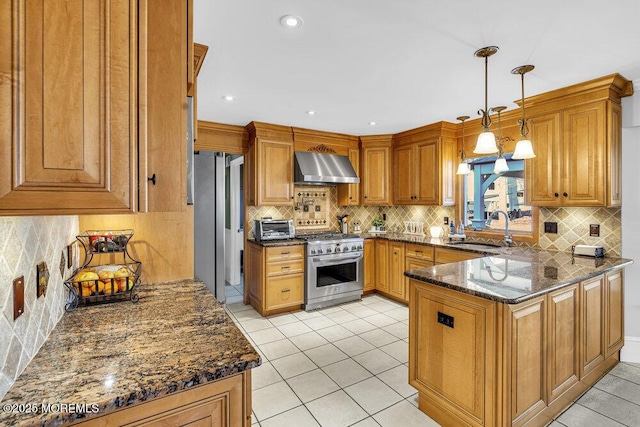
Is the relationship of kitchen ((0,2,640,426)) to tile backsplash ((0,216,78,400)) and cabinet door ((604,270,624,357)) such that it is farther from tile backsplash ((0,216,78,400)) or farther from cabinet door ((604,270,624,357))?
cabinet door ((604,270,624,357))

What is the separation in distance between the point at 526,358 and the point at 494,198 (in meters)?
2.66

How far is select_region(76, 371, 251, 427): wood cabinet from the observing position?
0.91 meters

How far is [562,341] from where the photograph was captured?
81.9 inches

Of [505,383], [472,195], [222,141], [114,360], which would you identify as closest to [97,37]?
[114,360]

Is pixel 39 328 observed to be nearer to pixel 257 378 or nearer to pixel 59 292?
pixel 59 292

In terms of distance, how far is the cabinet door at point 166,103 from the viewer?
3.29 feet

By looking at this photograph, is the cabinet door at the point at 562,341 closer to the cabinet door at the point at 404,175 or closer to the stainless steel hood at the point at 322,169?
the cabinet door at the point at 404,175

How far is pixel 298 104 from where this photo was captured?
10.8ft

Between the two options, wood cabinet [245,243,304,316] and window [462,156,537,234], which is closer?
window [462,156,537,234]

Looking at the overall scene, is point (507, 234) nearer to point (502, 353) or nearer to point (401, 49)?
point (502, 353)

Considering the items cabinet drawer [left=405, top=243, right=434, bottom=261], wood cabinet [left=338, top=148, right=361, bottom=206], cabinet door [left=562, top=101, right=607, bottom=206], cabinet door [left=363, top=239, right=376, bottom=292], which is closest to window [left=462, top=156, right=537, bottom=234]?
cabinet door [left=562, top=101, right=607, bottom=206]

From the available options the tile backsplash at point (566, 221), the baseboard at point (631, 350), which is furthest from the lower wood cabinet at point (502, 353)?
the tile backsplash at point (566, 221)

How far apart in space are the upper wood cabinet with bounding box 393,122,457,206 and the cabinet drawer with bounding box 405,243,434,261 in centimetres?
66

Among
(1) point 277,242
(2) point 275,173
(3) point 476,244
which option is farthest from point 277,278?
(3) point 476,244
